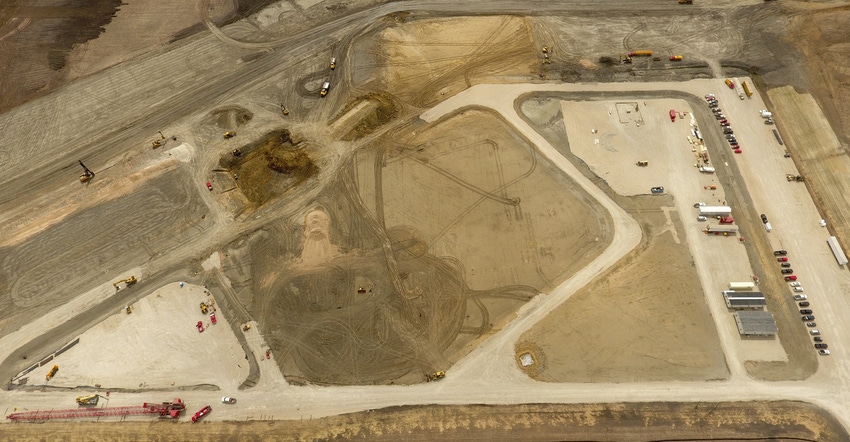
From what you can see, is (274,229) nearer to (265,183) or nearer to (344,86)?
(265,183)

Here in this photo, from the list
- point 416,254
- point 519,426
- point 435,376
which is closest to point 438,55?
point 416,254

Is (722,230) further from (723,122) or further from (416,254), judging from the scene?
(416,254)

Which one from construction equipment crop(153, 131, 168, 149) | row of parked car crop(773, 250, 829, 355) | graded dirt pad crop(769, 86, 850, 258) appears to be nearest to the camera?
row of parked car crop(773, 250, 829, 355)

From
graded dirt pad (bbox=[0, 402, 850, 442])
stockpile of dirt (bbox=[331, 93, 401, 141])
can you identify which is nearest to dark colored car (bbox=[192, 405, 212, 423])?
graded dirt pad (bbox=[0, 402, 850, 442])

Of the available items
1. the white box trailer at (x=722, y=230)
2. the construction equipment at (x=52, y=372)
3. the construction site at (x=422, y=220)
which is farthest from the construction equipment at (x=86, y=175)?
the white box trailer at (x=722, y=230)

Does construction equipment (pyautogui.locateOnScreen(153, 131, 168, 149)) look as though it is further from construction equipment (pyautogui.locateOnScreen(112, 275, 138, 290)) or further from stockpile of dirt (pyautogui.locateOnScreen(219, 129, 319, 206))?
construction equipment (pyautogui.locateOnScreen(112, 275, 138, 290))

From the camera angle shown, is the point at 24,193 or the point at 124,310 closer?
the point at 124,310

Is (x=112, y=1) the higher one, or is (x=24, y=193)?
(x=112, y=1)

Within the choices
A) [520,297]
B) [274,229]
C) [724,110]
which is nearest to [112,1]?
[274,229]
